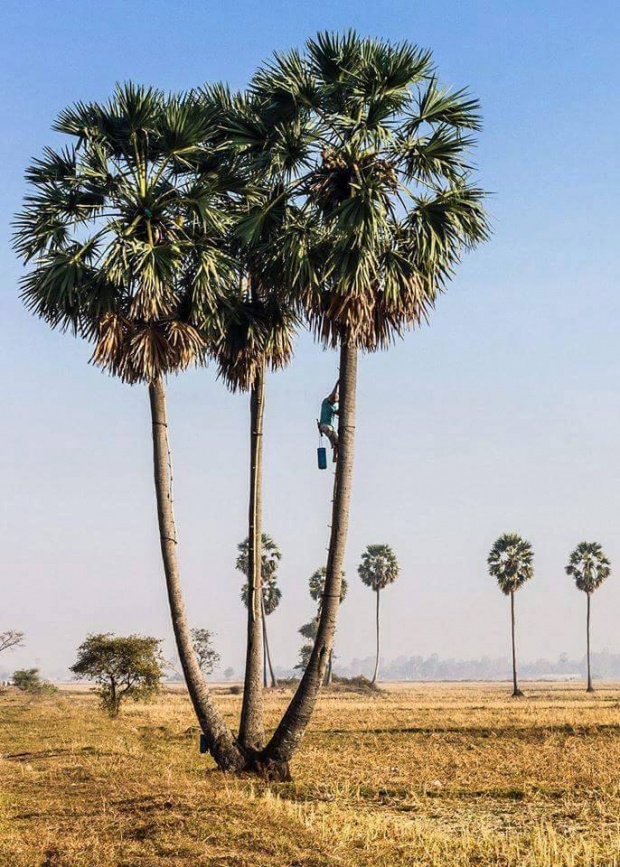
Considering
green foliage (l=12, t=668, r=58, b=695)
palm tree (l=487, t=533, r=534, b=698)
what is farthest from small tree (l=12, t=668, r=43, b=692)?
palm tree (l=487, t=533, r=534, b=698)

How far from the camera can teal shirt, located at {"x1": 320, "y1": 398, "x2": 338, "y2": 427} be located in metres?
22.0

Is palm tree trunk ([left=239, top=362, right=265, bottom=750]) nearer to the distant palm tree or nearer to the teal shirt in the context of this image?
the teal shirt

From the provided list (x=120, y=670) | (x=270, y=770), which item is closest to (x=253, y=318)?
(x=270, y=770)

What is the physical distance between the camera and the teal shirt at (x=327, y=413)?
22.0 m

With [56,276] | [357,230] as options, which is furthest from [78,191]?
[357,230]

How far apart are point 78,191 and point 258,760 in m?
12.5

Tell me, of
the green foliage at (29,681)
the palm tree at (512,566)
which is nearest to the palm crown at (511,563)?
the palm tree at (512,566)

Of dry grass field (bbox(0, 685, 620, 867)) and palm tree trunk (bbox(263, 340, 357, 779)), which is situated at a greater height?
palm tree trunk (bbox(263, 340, 357, 779))

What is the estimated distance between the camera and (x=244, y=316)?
2250 centimetres

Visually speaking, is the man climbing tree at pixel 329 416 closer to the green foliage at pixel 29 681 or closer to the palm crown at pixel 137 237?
the palm crown at pixel 137 237

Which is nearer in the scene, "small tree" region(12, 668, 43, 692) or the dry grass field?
the dry grass field

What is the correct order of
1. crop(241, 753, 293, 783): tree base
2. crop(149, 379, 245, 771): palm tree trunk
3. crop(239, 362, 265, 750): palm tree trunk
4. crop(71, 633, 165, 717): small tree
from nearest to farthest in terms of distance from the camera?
1. crop(241, 753, 293, 783): tree base
2. crop(149, 379, 245, 771): palm tree trunk
3. crop(239, 362, 265, 750): palm tree trunk
4. crop(71, 633, 165, 717): small tree

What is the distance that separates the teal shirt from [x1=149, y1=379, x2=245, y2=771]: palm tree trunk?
337 cm

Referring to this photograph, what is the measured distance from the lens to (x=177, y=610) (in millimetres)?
21109
